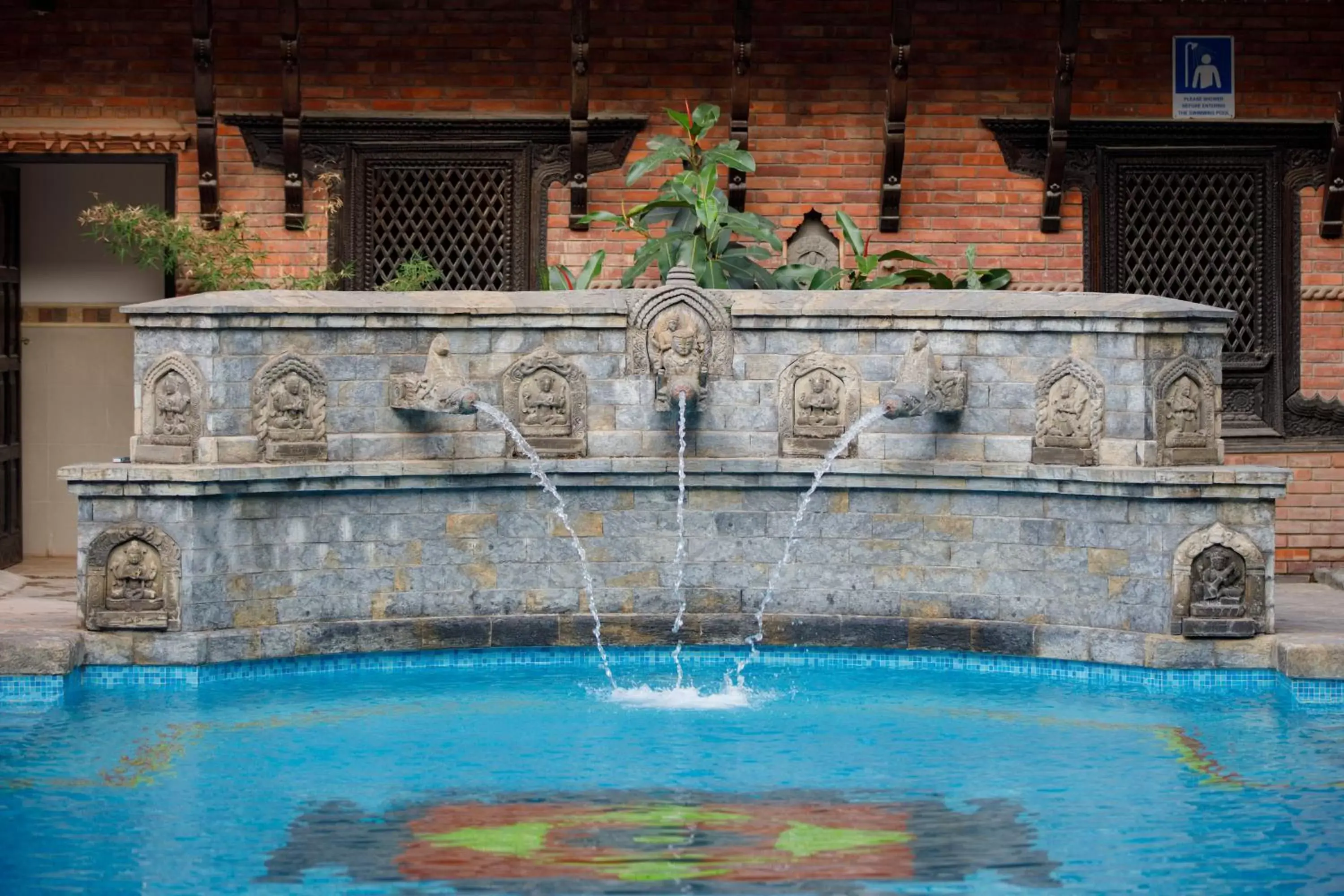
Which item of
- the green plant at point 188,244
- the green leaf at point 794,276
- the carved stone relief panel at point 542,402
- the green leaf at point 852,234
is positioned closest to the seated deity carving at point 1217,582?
the carved stone relief panel at point 542,402

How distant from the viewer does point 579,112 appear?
45.3 ft

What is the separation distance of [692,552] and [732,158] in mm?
3080

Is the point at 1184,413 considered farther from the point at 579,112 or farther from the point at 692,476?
the point at 579,112

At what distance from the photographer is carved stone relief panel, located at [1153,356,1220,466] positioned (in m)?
10.8

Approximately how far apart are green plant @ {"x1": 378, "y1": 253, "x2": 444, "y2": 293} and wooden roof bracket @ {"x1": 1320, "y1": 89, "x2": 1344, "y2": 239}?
6.21m

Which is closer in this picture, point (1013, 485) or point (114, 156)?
point (1013, 485)

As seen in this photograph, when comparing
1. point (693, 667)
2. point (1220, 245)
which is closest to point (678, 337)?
point (693, 667)

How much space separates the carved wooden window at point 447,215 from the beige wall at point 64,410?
2368 millimetres

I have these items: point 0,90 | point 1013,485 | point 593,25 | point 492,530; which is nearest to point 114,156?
point 0,90

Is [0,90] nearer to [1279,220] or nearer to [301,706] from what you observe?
[301,706]

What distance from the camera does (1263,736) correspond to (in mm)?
9258

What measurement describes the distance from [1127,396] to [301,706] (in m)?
4.58

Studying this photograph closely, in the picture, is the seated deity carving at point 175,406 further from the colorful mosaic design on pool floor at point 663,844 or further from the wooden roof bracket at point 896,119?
the wooden roof bracket at point 896,119

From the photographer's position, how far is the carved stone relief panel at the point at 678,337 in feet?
36.3
